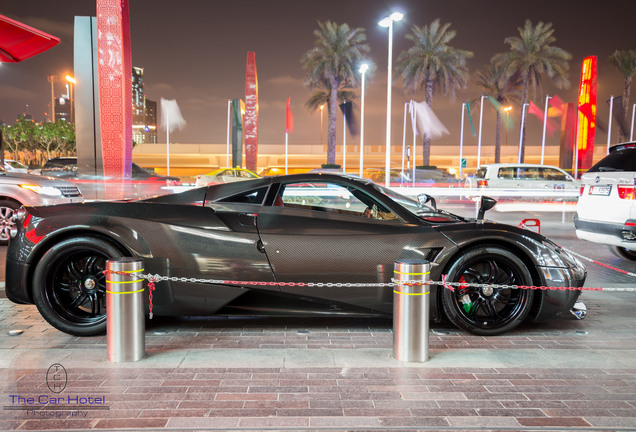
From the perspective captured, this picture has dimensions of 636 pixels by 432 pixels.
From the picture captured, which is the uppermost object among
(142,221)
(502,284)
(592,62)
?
(592,62)

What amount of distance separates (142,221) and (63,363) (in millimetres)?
1215

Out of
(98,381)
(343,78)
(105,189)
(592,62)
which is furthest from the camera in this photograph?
(343,78)

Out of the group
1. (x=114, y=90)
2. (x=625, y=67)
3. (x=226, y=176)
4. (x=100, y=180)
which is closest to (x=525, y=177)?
(x=226, y=176)

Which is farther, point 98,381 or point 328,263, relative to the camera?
point 328,263

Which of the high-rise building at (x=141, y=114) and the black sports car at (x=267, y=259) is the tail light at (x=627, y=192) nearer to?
the black sports car at (x=267, y=259)

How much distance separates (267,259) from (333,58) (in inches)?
1403

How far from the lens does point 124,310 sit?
3.50 metres

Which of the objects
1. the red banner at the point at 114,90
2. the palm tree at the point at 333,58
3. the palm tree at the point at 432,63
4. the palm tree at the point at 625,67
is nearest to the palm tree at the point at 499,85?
the palm tree at the point at 432,63

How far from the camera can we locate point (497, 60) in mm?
39938

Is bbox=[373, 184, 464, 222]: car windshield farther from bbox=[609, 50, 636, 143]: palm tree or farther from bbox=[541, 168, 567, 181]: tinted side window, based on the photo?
bbox=[609, 50, 636, 143]: palm tree

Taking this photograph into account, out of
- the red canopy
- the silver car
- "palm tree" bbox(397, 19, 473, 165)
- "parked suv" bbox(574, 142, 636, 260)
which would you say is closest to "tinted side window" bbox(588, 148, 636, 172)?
"parked suv" bbox(574, 142, 636, 260)

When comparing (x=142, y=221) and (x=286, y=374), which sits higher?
(x=142, y=221)

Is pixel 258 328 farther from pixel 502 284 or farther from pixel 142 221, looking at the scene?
pixel 502 284

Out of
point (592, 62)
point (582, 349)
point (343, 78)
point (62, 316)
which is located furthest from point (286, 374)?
point (343, 78)
